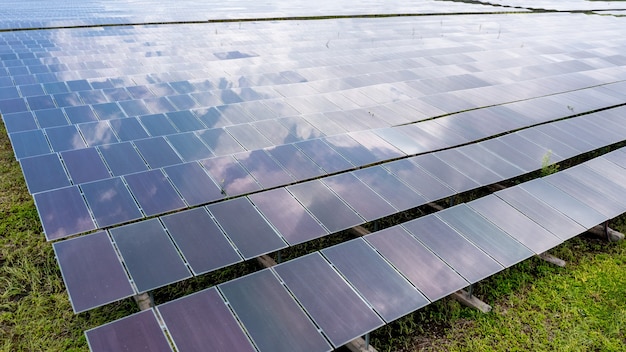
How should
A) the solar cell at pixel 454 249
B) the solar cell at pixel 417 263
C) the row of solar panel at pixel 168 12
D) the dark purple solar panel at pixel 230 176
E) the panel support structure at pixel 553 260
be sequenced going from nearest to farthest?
1. the solar cell at pixel 417 263
2. the solar cell at pixel 454 249
3. the panel support structure at pixel 553 260
4. the dark purple solar panel at pixel 230 176
5. the row of solar panel at pixel 168 12

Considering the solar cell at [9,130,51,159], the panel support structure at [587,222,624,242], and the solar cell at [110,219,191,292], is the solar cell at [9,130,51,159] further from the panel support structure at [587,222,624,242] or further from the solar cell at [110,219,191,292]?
the panel support structure at [587,222,624,242]

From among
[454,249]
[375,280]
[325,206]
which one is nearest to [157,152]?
[325,206]

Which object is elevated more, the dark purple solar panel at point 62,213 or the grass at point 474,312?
the dark purple solar panel at point 62,213

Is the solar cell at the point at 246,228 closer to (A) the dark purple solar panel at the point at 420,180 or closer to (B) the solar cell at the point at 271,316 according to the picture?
(B) the solar cell at the point at 271,316

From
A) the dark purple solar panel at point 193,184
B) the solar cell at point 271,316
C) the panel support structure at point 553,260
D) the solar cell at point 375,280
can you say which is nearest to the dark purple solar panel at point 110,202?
the dark purple solar panel at point 193,184

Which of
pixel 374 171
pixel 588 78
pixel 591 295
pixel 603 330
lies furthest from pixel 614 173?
pixel 588 78

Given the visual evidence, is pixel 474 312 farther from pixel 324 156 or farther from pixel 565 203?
pixel 324 156
